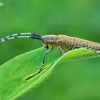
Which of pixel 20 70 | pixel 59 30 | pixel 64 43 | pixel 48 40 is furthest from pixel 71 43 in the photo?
pixel 59 30

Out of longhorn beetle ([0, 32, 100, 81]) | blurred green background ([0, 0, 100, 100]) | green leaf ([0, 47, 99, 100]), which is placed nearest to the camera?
green leaf ([0, 47, 99, 100])

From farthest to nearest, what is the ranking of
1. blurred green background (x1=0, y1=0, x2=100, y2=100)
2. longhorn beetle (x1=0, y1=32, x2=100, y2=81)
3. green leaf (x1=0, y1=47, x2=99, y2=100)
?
blurred green background (x1=0, y1=0, x2=100, y2=100) → longhorn beetle (x1=0, y1=32, x2=100, y2=81) → green leaf (x1=0, y1=47, x2=99, y2=100)

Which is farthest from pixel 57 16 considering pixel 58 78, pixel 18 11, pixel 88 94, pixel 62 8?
pixel 88 94

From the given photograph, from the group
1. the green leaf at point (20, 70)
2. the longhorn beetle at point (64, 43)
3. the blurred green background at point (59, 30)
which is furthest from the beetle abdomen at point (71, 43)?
the blurred green background at point (59, 30)

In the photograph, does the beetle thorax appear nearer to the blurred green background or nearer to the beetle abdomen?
the beetle abdomen

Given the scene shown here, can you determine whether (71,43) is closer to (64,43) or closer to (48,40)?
(64,43)

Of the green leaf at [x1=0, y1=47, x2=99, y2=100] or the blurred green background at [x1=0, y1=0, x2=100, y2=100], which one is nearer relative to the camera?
the green leaf at [x1=0, y1=47, x2=99, y2=100]

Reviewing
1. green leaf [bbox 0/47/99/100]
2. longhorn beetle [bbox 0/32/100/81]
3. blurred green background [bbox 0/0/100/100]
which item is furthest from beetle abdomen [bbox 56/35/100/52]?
blurred green background [bbox 0/0/100/100]

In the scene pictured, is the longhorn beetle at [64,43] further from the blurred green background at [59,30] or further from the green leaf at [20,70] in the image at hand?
the blurred green background at [59,30]

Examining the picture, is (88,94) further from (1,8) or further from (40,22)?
(1,8)
